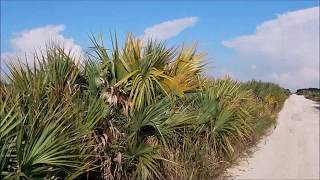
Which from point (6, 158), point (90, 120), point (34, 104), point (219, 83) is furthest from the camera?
point (219, 83)

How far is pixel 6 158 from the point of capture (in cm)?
475

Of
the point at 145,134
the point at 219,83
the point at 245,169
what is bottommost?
the point at 245,169

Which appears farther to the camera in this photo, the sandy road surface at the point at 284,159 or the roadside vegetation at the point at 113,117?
the sandy road surface at the point at 284,159

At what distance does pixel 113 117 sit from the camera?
25.6 ft

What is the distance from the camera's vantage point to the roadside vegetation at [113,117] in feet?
16.6

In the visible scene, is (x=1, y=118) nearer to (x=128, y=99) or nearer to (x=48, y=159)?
(x=48, y=159)

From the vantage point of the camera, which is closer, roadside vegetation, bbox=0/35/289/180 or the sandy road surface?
roadside vegetation, bbox=0/35/289/180

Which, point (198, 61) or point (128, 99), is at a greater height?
point (198, 61)

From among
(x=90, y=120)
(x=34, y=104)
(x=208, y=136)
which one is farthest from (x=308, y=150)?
(x=34, y=104)

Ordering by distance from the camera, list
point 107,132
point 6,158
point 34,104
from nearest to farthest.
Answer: point 6,158 → point 34,104 → point 107,132

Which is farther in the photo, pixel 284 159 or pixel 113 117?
pixel 284 159

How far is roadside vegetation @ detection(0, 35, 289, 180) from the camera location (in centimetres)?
507

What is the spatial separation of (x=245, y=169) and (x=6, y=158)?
886 cm

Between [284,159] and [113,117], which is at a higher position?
[113,117]
